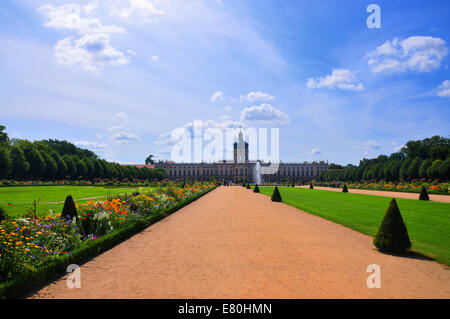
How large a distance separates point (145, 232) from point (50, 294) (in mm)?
4730

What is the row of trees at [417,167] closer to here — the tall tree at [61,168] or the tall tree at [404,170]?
the tall tree at [404,170]

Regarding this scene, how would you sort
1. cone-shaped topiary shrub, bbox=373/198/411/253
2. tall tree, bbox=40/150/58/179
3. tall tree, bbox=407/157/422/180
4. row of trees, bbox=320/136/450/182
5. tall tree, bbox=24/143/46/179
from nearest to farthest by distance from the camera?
1. cone-shaped topiary shrub, bbox=373/198/411/253
2. row of trees, bbox=320/136/450/182
3. tall tree, bbox=24/143/46/179
4. tall tree, bbox=407/157/422/180
5. tall tree, bbox=40/150/58/179

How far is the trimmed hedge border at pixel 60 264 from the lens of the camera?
162 inches

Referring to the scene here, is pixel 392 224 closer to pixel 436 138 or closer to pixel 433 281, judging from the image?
pixel 433 281

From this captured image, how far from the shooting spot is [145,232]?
29.9ft

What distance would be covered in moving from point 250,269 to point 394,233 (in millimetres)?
3402

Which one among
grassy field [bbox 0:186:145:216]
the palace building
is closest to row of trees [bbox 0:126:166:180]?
grassy field [bbox 0:186:145:216]

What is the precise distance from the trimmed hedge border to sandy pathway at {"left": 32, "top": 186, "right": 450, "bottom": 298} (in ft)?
0.56

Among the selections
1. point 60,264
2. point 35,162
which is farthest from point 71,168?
point 60,264

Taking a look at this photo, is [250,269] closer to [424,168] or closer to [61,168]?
[424,168]

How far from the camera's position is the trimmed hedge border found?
4113 mm

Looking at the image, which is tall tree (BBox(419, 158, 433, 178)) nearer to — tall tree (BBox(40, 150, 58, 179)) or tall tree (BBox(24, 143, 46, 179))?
tall tree (BBox(40, 150, 58, 179))

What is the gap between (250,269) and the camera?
5516 mm

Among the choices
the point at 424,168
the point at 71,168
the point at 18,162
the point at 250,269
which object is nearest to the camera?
the point at 250,269
